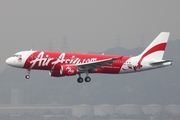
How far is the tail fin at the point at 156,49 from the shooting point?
8500 cm

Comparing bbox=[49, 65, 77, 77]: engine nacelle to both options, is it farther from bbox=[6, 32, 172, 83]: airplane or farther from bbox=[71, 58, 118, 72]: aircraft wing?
bbox=[71, 58, 118, 72]: aircraft wing

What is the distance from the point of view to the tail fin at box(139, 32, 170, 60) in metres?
85.0

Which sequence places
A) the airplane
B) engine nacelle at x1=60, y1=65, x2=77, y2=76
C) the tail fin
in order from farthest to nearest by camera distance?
the tail fin, the airplane, engine nacelle at x1=60, y1=65, x2=77, y2=76

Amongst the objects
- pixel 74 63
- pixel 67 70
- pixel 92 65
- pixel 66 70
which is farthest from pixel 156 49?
pixel 66 70

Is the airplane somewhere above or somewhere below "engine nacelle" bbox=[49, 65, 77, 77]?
above

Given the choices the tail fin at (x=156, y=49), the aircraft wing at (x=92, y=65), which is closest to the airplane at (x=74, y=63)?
the aircraft wing at (x=92, y=65)

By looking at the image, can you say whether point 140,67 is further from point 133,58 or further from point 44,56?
point 44,56

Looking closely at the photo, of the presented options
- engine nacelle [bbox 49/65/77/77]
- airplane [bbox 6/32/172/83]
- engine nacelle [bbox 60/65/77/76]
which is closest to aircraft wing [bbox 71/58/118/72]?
airplane [bbox 6/32/172/83]

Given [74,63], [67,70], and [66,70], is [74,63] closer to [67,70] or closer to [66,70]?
[67,70]

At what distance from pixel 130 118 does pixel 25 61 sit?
9402 centimetres

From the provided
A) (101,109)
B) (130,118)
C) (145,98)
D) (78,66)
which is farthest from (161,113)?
(78,66)

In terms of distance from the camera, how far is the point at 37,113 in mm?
192625

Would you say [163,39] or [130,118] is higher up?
[163,39]

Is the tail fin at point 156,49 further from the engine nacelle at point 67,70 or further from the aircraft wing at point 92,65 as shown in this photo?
the engine nacelle at point 67,70
